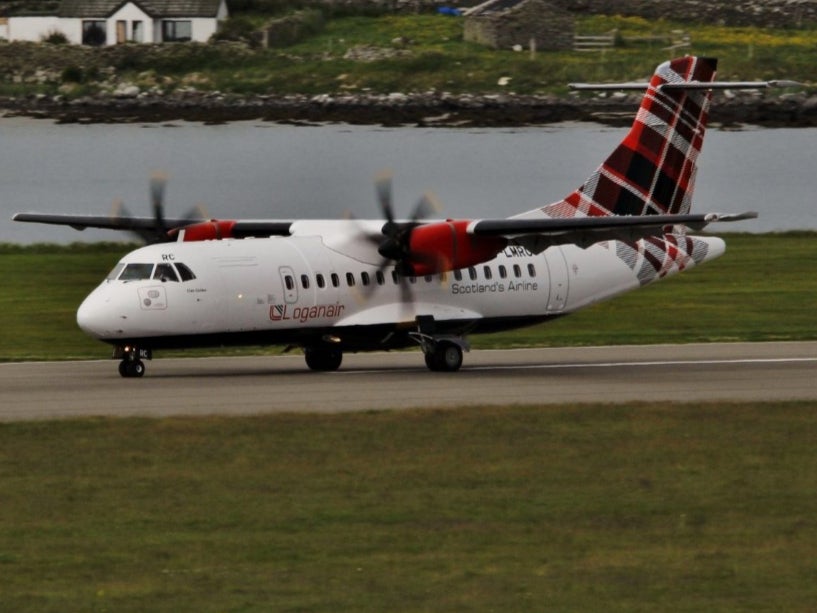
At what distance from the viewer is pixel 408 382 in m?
28.9

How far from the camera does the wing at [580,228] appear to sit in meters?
28.3

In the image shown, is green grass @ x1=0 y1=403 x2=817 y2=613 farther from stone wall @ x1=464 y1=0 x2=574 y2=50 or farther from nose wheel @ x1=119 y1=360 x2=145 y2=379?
stone wall @ x1=464 y1=0 x2=574 y2=50

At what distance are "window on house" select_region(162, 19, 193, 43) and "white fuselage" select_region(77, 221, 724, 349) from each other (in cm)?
10456

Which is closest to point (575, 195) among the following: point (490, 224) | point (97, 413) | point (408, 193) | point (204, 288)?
point (490, 224)

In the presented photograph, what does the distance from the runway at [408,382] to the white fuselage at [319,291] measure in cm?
91

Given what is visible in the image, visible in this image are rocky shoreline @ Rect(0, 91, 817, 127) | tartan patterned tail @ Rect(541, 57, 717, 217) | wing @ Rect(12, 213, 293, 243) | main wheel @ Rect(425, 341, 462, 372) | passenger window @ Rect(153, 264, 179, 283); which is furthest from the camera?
rocky shoreline @ Rect(0, 91, 817, 127)

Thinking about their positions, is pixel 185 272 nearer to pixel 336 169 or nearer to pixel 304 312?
pixel 304 312

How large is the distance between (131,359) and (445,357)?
18.4ft

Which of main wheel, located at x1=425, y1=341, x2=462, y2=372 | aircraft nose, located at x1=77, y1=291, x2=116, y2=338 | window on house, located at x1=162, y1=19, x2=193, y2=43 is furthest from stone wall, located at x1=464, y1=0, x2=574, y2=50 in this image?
aircraft nose, located at x1=77, y1=291, x2=116, y2=338

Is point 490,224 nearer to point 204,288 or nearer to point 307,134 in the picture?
point 204,288

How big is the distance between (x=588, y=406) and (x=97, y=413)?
7.21m

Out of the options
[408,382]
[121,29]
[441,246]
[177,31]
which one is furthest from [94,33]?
[408,382]

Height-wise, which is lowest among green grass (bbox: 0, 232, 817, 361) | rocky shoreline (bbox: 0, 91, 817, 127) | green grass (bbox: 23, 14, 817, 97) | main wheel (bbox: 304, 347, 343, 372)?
rocky shoreline (bbox: 0, 91, 817, 127)

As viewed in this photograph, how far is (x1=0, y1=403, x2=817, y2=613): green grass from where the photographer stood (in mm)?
14086
